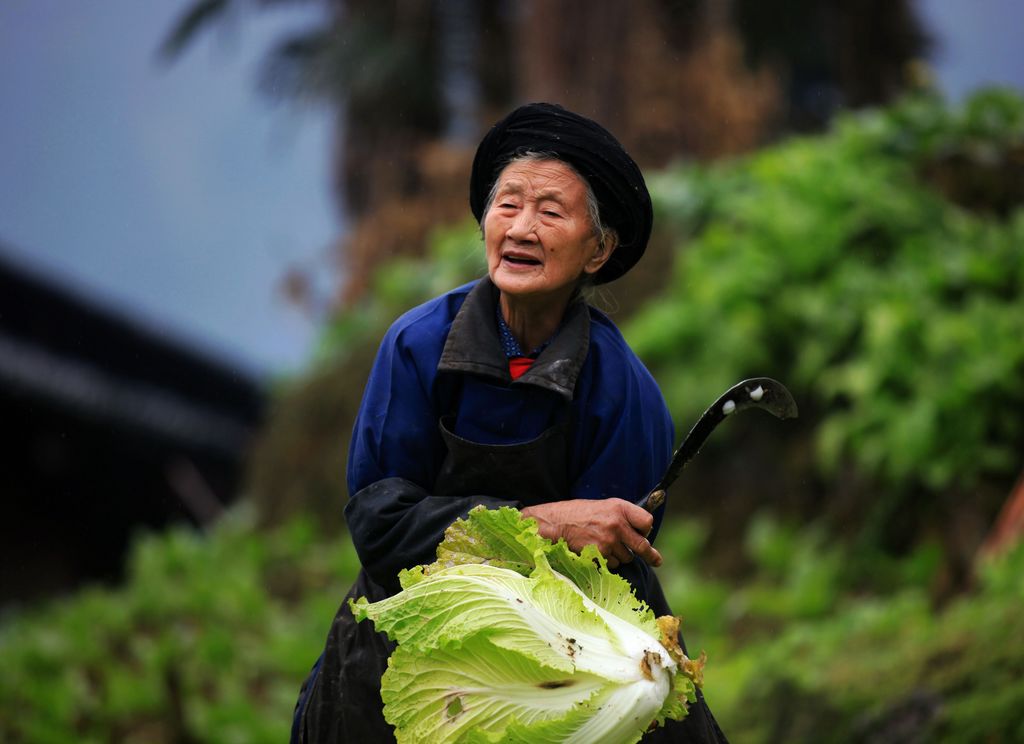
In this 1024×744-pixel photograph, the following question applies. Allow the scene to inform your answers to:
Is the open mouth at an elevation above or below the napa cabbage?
above

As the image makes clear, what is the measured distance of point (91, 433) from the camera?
13.8 m

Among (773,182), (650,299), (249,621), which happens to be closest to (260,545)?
(249,621)

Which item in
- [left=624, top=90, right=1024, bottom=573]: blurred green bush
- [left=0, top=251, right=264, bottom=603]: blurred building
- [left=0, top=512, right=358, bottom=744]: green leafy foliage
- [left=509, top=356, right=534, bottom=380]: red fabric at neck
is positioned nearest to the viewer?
[left=509, top=356, right=534, bottom=380]: red fabric at neck

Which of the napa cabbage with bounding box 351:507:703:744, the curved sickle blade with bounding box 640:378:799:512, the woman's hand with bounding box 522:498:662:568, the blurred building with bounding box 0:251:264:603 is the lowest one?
the napa cabbage with bounding box 351:507:703:744

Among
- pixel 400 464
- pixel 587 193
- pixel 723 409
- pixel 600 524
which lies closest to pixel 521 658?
pixel 600 524

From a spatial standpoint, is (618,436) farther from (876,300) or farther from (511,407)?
(876,300)

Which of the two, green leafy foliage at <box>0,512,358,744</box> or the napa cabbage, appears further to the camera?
green leafy foliage at <box>0,512,358,744</box>

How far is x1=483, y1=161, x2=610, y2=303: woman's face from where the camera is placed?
2938 millimetres

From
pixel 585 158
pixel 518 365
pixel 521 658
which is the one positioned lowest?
pixel 521 658

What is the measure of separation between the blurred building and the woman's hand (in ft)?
32.2

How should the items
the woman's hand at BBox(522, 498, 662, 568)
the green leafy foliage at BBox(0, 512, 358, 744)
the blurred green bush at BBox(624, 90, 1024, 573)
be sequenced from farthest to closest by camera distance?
A: the green leafy foliage at BBox(0, 512, 358, 744) → the blurred green bush at BBox(624, 90, 1024, 573) → the woman's hand at BBox(522, 498, 662, 568)

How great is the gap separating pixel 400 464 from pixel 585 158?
775mm

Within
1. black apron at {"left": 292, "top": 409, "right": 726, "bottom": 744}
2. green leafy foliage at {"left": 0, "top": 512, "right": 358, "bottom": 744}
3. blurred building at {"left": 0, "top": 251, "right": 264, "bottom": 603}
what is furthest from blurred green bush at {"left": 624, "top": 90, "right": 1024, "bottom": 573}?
blurred building at {"left": 0, "top": 251, "right": 264, "bottom": 603}

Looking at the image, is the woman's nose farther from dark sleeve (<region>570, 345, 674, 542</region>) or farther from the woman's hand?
the woman's hand
